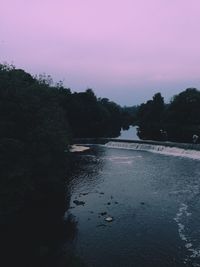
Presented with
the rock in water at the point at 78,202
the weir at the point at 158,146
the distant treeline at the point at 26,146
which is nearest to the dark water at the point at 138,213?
the rock in water at the point at 78,202

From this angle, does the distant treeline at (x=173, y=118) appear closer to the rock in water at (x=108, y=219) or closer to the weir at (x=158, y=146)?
the weir at (x=158, y=146)

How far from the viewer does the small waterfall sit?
64.0 meters

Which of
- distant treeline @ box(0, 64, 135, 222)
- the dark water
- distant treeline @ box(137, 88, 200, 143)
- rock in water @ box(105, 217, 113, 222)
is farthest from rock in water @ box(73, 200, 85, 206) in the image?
distant treeline @ box(137, 88, 200, 143)

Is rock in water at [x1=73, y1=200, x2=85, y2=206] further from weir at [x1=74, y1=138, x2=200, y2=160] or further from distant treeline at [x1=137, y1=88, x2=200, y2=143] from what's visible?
distant treeline at [x1=137, y1=88, x2=200, y2=143]

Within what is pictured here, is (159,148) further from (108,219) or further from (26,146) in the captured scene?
(26,146)

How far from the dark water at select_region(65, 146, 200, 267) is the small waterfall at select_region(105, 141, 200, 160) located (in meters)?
6.91

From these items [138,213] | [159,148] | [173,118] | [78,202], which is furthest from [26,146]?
[173,118]

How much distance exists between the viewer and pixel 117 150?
73.6 meters

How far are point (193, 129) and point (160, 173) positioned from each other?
56026 mm

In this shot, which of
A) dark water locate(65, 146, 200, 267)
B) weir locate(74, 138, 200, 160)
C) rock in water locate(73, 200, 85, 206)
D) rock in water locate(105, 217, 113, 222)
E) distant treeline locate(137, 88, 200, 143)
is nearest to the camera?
dark water locate(65, 146, 200, 267)

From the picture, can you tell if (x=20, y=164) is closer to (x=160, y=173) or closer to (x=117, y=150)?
(x=160, y=173)

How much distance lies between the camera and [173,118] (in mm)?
Answer: 110938

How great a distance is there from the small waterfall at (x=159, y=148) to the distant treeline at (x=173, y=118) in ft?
63.5

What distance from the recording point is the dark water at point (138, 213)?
25.2 meters
